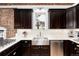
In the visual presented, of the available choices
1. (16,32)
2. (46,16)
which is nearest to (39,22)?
(46,16)

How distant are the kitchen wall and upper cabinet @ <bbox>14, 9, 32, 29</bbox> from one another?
0.15 meters

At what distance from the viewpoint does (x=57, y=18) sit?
5926mm

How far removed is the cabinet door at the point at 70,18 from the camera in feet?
17.3

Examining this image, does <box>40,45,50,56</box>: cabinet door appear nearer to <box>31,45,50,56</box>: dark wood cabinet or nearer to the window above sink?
<box>31,45,50,56</box>: dark wood cabinet

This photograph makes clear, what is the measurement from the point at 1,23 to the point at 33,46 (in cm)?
155

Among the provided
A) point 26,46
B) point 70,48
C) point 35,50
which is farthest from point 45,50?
point 70,48

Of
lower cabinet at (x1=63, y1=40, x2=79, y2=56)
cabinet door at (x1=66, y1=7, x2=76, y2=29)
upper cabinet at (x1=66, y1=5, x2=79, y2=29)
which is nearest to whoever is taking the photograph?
lower cabinet at (x1=63, y1=40, x2=79, y2=56)

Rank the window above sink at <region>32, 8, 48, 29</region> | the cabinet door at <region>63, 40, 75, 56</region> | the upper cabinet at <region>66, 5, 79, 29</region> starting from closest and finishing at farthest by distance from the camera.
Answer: the cabinet door at <region>63, 40, 75, 56</region> < the upper cabinet at <region>66, 5, 79, 29</region> < the window above sink at <region>32, 8, 48, 29</region>

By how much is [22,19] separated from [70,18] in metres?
1.78

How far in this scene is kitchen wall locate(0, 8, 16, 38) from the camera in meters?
5.84

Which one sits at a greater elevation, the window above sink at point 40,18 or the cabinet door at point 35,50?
the window above sink at point 40,18

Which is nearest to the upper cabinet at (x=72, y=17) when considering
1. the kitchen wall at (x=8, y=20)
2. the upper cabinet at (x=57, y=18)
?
the upper cabinet at (x=57, y=18)

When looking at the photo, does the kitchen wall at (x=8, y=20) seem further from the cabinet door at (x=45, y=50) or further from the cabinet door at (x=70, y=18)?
the cabinet door at (x=70, y=18)

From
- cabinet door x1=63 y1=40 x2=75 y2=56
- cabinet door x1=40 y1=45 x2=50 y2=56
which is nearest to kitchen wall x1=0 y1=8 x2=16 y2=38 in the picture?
cabinet door x1=40 y1=45 x2=50 y2=56
